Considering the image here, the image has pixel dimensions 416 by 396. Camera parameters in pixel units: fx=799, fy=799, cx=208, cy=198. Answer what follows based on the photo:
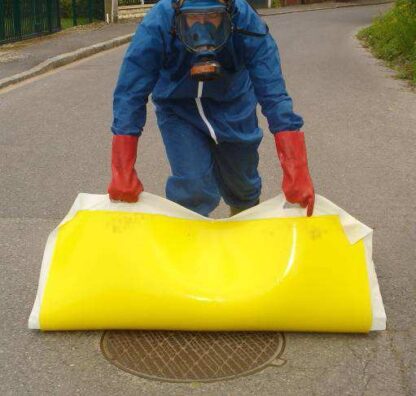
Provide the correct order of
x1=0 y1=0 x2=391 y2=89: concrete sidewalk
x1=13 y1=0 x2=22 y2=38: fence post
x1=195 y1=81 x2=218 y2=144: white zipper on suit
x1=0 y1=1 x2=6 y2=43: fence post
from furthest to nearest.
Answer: x1=13 y1=0 x2=22 y2=38: fence post < x1=0 y1=1 x2=6 y2=43: fence post < x1=0 y1=0 x2=391 y2=89: concrete sidewalk < x1=195 y1=81 x2=218 y2=144: white zipper on suit

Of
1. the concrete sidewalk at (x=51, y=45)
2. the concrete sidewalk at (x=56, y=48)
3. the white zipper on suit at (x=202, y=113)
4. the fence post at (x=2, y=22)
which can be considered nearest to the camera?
the white zipper on suit at (x=202, y=113)

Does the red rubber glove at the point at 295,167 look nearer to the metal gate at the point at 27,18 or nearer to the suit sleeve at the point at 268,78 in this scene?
the suit sleeve at the point at 268,78

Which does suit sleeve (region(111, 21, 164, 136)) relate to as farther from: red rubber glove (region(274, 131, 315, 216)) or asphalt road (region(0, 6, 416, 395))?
asphalt road (region(0, 6, 416, 395))

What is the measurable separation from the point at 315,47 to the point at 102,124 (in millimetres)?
8339

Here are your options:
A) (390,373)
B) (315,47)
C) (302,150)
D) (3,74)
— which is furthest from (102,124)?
(315,47)

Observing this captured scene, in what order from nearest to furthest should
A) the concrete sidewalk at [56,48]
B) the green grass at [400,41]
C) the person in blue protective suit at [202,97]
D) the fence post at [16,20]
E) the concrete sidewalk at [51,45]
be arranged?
the person in blue protective suit at [202,97]
the concrete sidewalk at [56,48]
the concrete sidewalk at [51,45]
the green grass at [400,41]
the fence post at [16,20]

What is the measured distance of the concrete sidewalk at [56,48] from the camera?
36.5ft

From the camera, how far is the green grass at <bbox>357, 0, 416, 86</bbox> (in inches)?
471

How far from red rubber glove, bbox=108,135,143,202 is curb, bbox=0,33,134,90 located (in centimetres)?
698

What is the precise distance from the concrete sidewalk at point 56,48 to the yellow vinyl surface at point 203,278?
7.08 m

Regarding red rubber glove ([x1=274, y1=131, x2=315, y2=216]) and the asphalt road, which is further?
red rubber glove ([x1=274, y1=131, x2=315, y2=216])

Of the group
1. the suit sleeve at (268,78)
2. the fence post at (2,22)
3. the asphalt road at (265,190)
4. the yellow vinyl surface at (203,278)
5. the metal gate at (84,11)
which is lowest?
the metal gate at (84,11)

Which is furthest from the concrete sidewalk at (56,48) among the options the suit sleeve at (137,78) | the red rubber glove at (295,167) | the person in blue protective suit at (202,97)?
the red rubber glove at (295,167)

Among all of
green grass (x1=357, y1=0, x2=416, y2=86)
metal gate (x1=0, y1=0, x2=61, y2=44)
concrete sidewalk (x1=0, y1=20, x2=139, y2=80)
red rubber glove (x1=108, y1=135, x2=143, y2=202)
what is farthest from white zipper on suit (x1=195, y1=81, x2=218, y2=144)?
metal gate (x1=0, y1=0, x2=61, y2=44)
